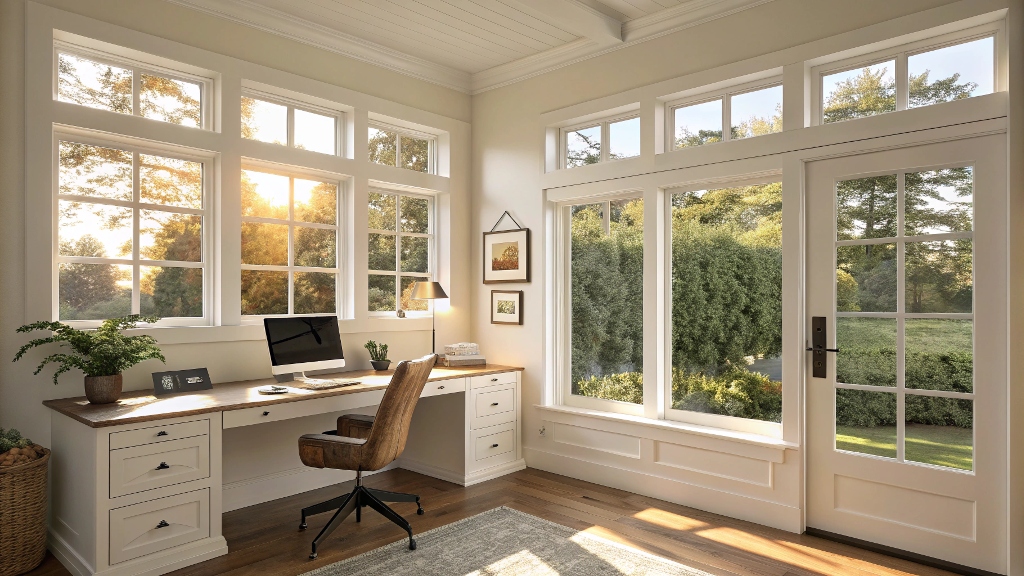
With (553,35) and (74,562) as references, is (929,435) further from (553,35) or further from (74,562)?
(74,562)

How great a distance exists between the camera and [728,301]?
12.7 feet

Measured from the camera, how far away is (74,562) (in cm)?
290

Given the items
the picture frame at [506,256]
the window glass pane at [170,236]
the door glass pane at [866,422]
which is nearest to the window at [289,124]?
the window glass pane at [170,236]

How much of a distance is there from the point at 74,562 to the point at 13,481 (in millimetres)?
450

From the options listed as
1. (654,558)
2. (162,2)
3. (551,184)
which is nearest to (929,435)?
(654,558)

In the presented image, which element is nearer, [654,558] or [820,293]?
[654,558]

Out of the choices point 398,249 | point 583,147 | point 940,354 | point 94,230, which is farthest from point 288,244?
point 940,354

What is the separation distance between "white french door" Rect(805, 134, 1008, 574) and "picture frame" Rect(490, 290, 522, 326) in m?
2.04

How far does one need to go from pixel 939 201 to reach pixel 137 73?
4.22 meters

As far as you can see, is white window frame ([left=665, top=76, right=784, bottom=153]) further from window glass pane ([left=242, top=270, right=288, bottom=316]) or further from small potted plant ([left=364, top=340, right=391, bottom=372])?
window glass pane ([left=242, top=270, right=288, bottom=316])

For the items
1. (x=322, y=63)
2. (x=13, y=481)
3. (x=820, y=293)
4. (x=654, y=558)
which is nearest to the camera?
(x=13, y=481)

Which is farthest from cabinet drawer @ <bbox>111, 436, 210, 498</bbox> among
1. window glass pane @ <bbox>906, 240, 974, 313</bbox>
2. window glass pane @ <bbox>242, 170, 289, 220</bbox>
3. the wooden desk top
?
window glass pane @ <bbox>906, 240, 974, 313</bbox>

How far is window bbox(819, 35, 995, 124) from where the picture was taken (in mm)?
3021

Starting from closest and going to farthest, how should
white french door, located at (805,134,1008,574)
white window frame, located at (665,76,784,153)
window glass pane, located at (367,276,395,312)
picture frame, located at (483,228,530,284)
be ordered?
1. white french door, located at (805,134,1008,574)
2. white window frame, located at (665,76,784,153)
3. window glass pane, located at (367,276,395,312)
4. picture frame, located at (483,228,530,284)
